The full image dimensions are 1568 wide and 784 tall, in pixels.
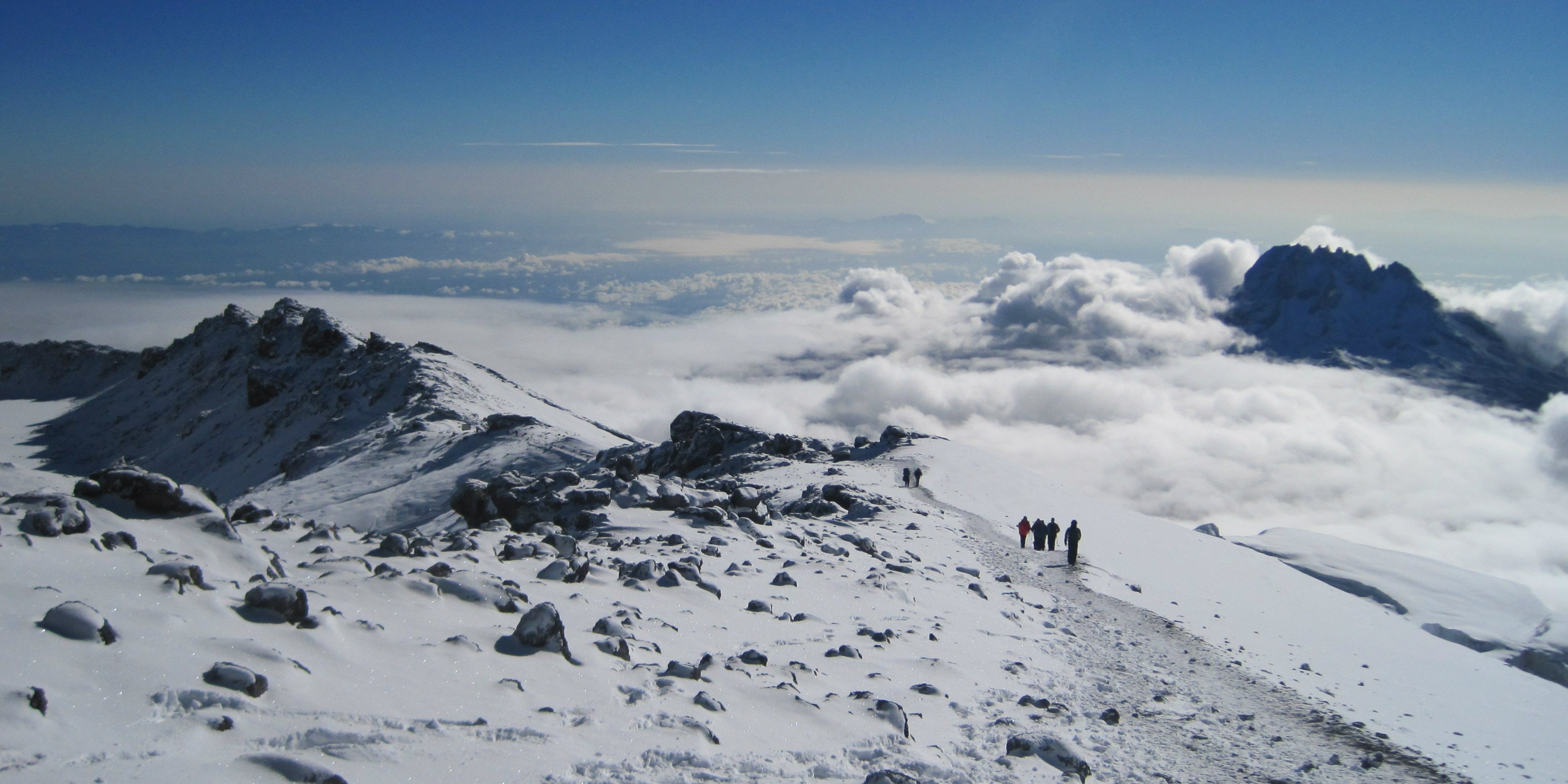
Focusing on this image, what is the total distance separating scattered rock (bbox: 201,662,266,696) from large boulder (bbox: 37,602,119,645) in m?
0.75

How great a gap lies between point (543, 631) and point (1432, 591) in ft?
220

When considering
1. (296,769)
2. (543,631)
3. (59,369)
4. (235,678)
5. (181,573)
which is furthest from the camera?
(59,369)

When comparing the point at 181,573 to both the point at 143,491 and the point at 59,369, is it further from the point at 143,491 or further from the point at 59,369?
the point at 59,369

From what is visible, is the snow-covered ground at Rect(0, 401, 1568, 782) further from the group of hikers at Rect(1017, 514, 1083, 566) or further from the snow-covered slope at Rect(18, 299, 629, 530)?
the snow-covered slope at Rect(18, 299, 629, 530)

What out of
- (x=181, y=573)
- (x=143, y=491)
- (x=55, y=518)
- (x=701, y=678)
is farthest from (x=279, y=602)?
(x=143, y=491)

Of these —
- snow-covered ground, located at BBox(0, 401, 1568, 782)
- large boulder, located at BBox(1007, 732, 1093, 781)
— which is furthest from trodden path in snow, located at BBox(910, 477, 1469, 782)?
large boulder, located at BBox(1007, 732, 1093, 781)

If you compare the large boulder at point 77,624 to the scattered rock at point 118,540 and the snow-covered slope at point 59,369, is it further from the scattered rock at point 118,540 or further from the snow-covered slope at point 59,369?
the snow-covered slope at point 59,369

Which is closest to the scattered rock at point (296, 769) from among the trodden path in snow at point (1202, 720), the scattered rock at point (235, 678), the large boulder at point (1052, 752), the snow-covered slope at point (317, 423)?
the scattered rock at point (235, 678)

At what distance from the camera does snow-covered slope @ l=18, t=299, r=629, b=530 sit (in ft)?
136

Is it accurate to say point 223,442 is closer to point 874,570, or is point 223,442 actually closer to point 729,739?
point 874,570

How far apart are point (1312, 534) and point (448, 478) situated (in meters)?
64.5

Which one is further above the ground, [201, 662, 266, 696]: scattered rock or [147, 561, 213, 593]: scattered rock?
[147, 561, 213, 593]: scattered rock

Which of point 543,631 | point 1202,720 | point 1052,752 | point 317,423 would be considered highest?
point 543,631

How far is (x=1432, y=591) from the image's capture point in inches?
2103
